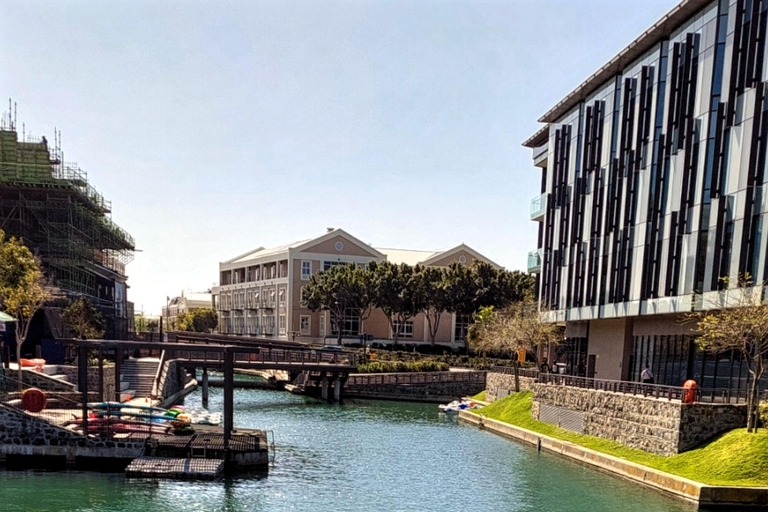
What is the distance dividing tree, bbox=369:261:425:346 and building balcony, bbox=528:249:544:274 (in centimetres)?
2818

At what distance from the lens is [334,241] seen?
102438mm

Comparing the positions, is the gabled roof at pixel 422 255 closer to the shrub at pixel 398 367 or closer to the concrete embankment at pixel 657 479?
the shrub at pixel 398 367

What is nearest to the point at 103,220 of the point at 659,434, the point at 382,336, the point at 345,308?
the point at 345,308

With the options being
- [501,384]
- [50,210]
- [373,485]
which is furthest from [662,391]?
[50,210]

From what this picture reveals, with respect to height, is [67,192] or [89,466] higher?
[67,192]

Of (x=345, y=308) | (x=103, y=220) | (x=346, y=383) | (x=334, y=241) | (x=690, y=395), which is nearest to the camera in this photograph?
(x=690, y=395)

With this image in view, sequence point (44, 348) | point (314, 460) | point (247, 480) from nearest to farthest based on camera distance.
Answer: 1. point (247, 480)
2. point (314, 460)
3. point (44, 348)

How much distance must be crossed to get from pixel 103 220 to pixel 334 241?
38.7 metres

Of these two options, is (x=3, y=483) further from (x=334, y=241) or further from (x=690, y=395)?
(x=334, y=241)

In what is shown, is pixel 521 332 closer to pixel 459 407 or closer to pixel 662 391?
pixel 459 407

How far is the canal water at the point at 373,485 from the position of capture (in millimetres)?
23219

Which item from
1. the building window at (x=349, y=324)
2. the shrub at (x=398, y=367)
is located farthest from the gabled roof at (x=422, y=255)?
the shrub at (x=398, y=367)

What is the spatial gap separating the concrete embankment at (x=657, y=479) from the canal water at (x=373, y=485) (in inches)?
20.4

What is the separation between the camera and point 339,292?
291 ft
